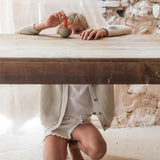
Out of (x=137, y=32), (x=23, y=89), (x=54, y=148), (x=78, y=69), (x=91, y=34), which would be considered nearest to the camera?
(x=78, y=69)

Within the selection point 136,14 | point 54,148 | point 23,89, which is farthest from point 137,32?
point 54,148

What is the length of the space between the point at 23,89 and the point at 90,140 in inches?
33.2

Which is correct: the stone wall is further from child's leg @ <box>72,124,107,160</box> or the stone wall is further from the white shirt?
child's leg @ <box>72,124,107,160</box>

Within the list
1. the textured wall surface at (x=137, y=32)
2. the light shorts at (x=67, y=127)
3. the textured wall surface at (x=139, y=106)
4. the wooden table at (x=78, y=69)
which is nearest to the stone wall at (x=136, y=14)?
the textured wall surface at (x=137, y=32)

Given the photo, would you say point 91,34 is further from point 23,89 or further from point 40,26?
point 23,89

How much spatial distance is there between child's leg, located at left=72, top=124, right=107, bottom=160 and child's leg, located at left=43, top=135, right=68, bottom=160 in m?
0.07

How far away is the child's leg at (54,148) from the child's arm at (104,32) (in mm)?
504

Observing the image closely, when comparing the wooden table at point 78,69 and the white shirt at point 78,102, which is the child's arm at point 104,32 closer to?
the white shirt at point 78,102

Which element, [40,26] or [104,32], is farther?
[40,26]

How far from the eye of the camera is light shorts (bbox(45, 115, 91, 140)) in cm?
151

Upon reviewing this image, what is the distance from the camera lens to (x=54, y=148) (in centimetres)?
145

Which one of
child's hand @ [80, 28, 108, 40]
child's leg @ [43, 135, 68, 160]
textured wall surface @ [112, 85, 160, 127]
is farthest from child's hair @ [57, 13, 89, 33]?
textured wall surface @ [112, 85, 160, 127]

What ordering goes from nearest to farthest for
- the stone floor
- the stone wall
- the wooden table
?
the wooden table, the stone floor, the stone wall

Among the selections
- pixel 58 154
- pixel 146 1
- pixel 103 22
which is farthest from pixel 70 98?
pixel 146 1
